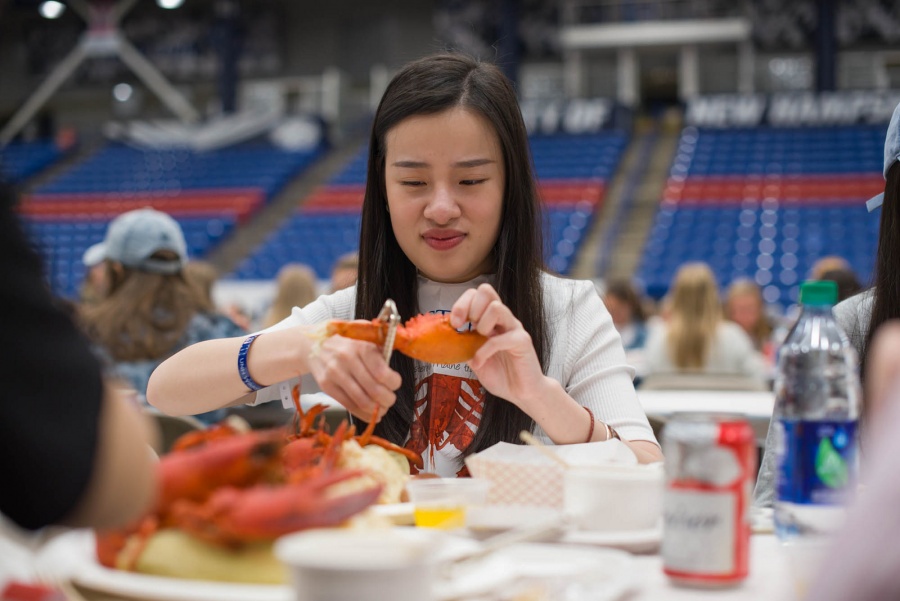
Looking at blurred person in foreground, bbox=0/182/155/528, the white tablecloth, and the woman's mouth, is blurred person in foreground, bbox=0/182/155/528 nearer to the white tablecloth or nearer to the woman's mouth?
the woman's mouth

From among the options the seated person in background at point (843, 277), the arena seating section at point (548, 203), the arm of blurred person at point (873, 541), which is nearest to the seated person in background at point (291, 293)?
the seated person in background at point (843, 277)

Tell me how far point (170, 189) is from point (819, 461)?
1448 cm

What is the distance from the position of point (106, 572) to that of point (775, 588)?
0.55 meters

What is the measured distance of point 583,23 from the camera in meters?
15.2

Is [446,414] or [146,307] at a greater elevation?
[146,307]

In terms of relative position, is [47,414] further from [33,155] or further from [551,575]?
[33,155]

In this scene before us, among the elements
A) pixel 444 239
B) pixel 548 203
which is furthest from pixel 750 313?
pixel 548 203

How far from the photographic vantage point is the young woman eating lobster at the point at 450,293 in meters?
1.42

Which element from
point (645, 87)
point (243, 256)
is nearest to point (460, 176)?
point (243, 256)

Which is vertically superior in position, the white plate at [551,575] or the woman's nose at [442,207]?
the woman's nose at [442,207]

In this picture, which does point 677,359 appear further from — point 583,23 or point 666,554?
point 583,23

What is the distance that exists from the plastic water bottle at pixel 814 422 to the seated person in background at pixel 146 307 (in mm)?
2206

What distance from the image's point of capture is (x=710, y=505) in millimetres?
779

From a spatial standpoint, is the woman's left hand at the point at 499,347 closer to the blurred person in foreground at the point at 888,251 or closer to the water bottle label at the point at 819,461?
the water bottle label at the point at 819,461
